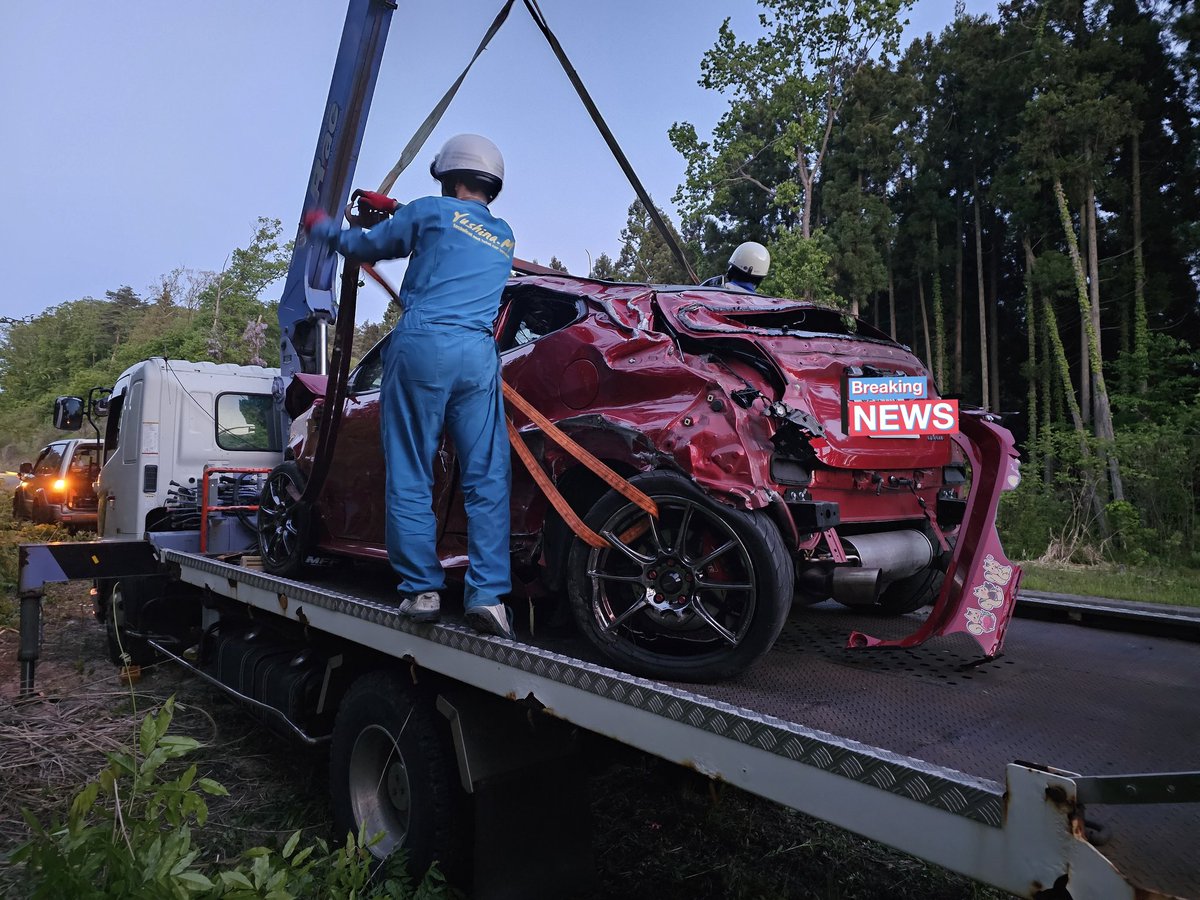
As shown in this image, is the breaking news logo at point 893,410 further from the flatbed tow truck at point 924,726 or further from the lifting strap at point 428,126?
the lifting strap at point 428,126

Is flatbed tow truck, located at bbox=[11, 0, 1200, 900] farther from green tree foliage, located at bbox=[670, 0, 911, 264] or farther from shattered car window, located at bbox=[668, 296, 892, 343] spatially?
green tree foliage, located at bbox=[670, 0, 911, 264]

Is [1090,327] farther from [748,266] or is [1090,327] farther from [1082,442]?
[748,266]

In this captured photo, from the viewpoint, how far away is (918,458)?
2.96m

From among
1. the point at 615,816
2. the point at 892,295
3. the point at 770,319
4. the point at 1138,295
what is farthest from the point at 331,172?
the point at 892,295

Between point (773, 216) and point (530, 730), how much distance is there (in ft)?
87.0

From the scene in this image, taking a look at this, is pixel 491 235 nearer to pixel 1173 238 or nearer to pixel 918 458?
pixel 918 458

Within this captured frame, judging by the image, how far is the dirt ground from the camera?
3.00m

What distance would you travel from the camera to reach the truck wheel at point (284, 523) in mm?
4273

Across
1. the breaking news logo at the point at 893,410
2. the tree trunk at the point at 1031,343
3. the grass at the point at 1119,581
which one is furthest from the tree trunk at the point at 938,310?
the breaking news logo at the point at 893,410

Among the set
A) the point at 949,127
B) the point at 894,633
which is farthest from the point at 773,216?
the point at 894,633

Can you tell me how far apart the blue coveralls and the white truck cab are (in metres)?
3.67

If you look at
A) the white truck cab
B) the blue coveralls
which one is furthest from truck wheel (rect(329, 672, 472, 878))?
the white truck cab

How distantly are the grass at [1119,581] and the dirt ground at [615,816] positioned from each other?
6.11 meters

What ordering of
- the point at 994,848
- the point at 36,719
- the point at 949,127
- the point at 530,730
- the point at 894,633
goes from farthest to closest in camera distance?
the point at 949,127 < the point at 36,719 < the point at 894,633 < the point at 530,730 < the point at 994,848
